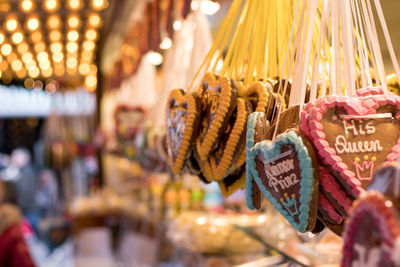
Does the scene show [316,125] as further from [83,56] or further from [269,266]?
[83,56]

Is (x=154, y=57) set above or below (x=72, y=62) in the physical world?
above

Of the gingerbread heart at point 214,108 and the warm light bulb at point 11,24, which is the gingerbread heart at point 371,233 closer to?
the gingerbread heart at point 214,108

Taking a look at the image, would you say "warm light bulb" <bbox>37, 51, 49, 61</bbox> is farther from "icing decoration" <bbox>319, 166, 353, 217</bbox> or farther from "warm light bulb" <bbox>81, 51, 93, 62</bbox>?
"icing decoration" <bbox>319, 166, 353, 217</bbox>

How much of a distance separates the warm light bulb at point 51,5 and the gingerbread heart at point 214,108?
2.82 meters

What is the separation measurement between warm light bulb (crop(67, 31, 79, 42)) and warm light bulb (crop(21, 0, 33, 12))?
86 cm

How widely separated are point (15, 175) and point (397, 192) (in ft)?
28.7

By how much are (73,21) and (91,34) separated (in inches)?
29.1

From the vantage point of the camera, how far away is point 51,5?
3.57 meters

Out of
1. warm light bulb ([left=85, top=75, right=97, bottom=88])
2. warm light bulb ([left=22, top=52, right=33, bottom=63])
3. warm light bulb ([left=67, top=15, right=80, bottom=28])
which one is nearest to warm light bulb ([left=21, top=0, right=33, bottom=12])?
warm light bulb ([left=67, top=15, right=80, bottom=28])

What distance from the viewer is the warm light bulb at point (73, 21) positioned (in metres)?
3.96

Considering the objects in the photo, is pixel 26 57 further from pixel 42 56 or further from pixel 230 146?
pixel 230 146

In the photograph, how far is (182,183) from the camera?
2926 millimetres

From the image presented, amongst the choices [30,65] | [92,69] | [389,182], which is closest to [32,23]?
[30,65]

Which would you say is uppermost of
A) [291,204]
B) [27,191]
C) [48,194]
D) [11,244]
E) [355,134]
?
[355,134]
